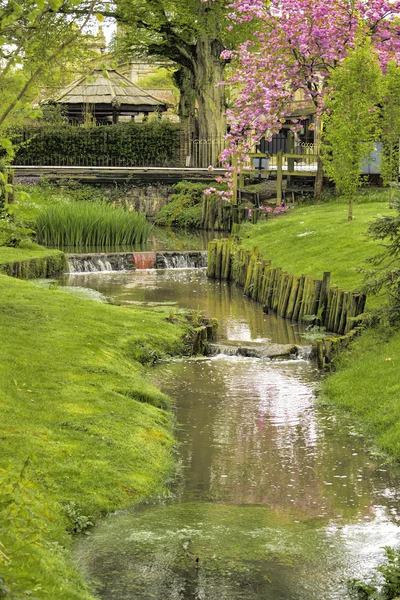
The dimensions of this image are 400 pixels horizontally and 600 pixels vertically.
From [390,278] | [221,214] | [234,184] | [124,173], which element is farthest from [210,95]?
[390,278]

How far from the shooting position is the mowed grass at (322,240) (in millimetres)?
24672

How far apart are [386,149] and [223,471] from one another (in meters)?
24.0

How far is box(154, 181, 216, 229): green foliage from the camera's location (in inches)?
1737

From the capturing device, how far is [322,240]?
2808cm

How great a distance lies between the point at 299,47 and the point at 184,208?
10.4 meters

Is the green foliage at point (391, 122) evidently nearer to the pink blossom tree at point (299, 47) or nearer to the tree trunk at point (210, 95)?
the pink blossom tree at point (299, 47)

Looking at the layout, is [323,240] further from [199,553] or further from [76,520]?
[199,553]

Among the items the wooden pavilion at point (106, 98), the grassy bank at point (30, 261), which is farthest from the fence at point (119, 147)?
the grassy bank at point (30, 261)

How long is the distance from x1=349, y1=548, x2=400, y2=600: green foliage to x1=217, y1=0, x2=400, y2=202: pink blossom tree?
1125 inches

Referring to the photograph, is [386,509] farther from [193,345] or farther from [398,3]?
[398,3]

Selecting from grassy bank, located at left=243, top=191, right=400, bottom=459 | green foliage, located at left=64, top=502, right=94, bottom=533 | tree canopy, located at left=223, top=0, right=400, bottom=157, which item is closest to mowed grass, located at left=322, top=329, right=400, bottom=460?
grassy bank, located at left=243, top=191, right=400, bottom=459

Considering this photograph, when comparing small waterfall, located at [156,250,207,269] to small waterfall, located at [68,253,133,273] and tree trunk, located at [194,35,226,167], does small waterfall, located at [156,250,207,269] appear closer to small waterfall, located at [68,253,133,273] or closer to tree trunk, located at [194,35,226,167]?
small waterfall, located at [68,253,133,273]

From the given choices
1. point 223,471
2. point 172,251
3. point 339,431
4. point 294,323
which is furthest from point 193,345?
point 172,251

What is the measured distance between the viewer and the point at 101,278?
30.1 m
